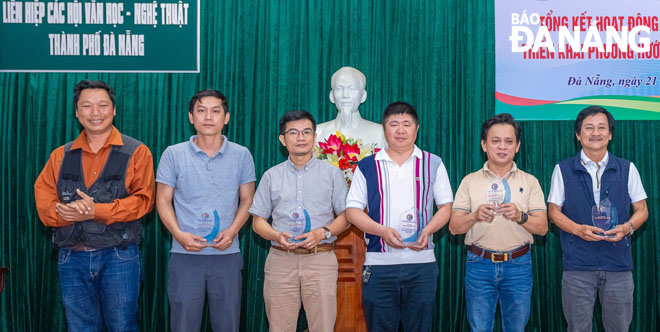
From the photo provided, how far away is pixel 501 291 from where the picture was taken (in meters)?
→ 2.85

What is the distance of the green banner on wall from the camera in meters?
4.07

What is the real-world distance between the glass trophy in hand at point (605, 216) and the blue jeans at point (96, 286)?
2.40 metres

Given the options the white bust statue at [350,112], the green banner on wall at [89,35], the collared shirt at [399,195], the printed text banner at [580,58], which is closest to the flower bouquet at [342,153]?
the white bust statue at [350,112]

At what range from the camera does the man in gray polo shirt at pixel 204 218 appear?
113 inches

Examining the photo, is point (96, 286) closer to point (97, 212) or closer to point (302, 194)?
point (97, 212)

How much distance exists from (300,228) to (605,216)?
1526mm

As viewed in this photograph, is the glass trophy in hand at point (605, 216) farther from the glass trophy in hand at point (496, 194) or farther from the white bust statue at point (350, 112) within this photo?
the white bust statue at point (350, 112)

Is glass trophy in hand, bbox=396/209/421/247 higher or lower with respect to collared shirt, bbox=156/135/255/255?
lower

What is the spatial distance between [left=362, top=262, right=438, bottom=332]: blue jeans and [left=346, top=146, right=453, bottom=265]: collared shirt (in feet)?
0.13

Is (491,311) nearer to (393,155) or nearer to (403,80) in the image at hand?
(393,155)

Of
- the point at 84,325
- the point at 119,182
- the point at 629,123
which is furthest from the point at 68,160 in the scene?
the point at 629,123

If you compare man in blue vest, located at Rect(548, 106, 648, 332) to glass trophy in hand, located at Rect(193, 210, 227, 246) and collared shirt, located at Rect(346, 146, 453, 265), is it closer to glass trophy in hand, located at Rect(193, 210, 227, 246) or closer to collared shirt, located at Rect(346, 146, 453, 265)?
collared shirt, located at Rect(346, 146, 453, 265)

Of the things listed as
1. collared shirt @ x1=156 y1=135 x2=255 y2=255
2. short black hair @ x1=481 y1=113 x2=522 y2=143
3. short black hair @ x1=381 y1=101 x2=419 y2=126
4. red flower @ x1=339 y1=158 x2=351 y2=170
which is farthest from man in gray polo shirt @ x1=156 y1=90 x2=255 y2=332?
short black hair @ x1=481 y1=113 x2=522 y2=143

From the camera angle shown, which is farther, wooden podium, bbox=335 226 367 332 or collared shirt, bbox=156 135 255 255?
wooden podium, bbox=335 226 367 332
